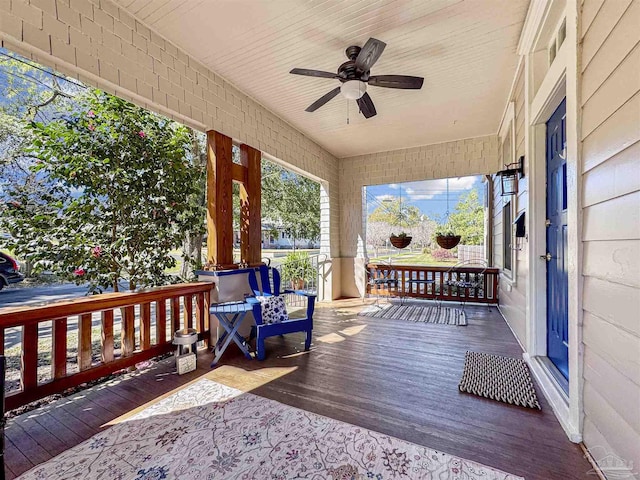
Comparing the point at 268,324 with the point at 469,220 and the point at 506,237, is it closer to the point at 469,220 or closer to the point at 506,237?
the point at 506,237

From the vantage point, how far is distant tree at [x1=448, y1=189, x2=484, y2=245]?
570 centimetres

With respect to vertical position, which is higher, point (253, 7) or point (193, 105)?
point (253, 7)

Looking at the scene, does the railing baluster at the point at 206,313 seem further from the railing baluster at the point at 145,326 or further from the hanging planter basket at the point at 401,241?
the hanging planter basket at the point at 401,241

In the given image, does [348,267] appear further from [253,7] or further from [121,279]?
[253,7]

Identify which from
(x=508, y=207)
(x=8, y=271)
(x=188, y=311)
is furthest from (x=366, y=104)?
(x=8, y=271)

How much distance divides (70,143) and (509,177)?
14.5 ft

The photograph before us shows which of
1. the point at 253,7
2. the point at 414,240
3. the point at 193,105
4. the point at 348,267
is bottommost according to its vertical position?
the point at 348,267

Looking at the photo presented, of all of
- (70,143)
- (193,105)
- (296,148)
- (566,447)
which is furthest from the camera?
(296,148)

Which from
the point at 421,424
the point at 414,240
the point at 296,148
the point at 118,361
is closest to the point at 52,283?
the point at 118,361

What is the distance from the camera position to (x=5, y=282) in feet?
6.81

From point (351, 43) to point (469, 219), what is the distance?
4.34 m

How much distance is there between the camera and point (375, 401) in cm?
214

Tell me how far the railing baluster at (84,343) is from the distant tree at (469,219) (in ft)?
19.5

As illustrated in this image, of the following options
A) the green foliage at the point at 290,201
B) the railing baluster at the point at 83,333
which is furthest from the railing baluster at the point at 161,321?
the green foliage at the point at 290,201
